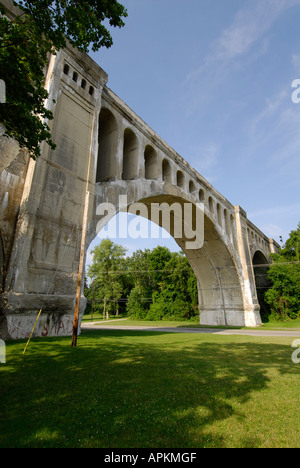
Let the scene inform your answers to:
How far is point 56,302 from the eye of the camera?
34.2 ft

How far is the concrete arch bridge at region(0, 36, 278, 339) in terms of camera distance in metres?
9.88

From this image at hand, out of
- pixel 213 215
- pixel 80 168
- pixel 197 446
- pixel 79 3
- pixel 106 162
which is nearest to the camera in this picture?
pixel 197 446

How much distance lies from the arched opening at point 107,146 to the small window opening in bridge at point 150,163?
158 inches

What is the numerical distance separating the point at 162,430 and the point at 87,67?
1718 centimetres

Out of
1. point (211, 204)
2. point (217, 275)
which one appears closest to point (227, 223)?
point (211, 204)

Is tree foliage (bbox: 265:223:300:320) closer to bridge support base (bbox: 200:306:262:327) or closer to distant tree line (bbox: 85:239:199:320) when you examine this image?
bridge support base (bbox: 200:306:262:327)

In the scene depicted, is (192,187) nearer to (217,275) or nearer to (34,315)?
(217,275)

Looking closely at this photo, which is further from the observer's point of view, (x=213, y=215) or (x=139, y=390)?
(x=213, y=215)

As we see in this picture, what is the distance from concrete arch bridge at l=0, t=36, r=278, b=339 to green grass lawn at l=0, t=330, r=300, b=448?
3.73m

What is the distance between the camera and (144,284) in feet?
194

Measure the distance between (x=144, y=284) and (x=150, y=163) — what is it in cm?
4257

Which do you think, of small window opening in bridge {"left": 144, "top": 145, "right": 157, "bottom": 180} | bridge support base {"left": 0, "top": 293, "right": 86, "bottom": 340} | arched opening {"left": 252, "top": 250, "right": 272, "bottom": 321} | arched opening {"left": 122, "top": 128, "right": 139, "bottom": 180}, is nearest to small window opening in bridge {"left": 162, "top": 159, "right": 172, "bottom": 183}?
small window opening in bridge {"left": 144, "top": 145, "right": 157, "bottom": 180}

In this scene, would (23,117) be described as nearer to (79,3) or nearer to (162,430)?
(79,3)

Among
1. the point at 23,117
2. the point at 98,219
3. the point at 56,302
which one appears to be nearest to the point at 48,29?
the point at 23,117
